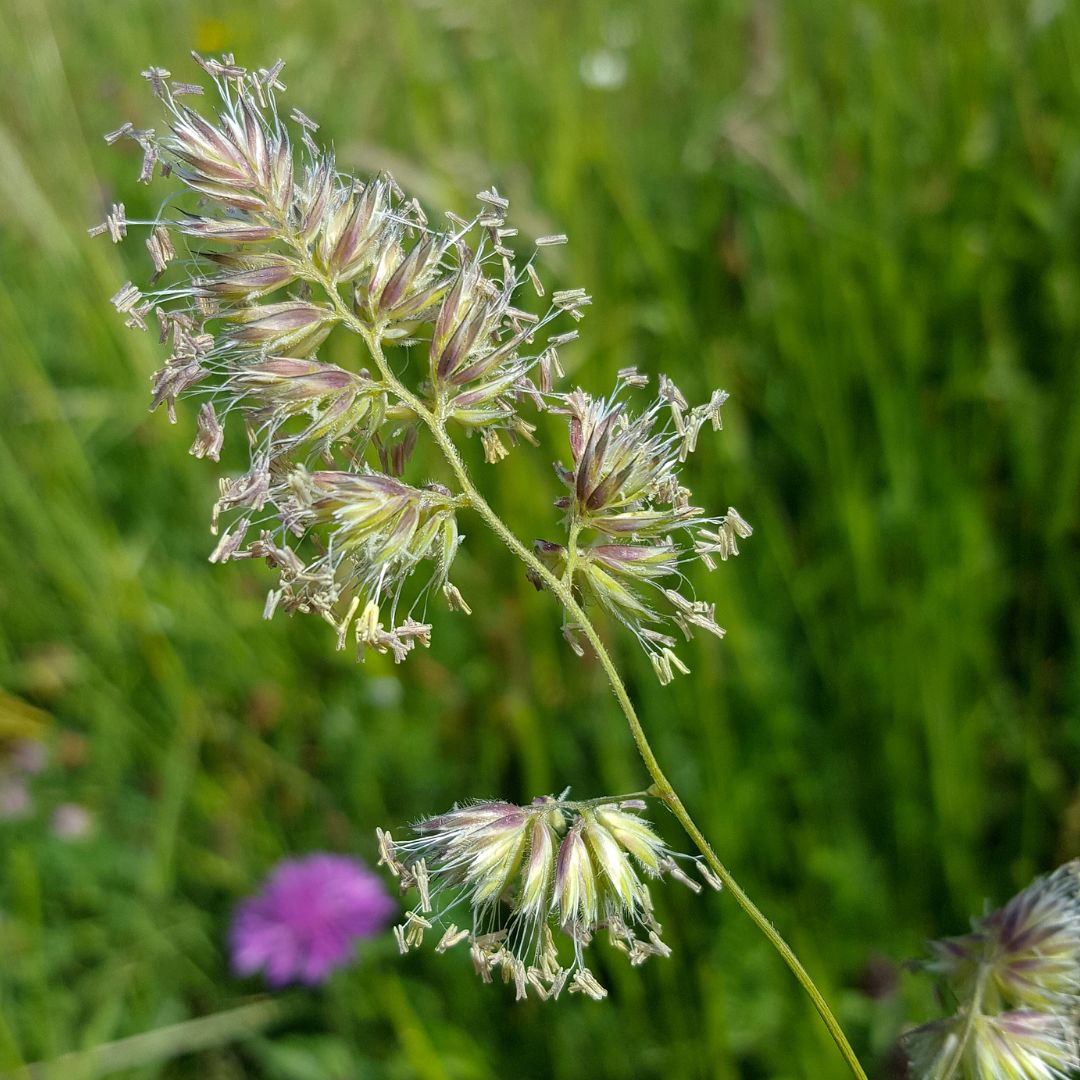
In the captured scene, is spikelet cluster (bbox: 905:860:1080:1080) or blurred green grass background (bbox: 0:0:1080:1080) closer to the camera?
spikelet cluster (bbox: 905:860:1080:1080)

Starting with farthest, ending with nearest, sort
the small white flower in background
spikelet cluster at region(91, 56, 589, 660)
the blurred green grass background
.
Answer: the small white flower in background → the blurred green grass background → spikelet cluster at region(91, 56, 589, 660)

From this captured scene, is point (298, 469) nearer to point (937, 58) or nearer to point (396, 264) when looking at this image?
point (396, 264)

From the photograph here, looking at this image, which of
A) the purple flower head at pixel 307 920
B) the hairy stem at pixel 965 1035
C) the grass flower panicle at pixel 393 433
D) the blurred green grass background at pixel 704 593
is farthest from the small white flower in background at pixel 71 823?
the hairy stem at pixel 965 1035

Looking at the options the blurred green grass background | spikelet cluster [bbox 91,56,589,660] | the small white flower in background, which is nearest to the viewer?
spikelet cluster [bbox 91,56,589,660]

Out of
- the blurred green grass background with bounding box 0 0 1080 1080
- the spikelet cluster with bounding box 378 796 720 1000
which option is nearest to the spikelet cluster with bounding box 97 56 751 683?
the spikelet cluster with bounding box 378 796 720 1000

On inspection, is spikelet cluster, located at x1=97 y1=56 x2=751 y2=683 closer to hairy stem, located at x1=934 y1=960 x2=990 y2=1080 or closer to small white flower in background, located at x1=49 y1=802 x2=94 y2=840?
hairy stem, located at x1=934 y1=960 x2=990 y2=1080

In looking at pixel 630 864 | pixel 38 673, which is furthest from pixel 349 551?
pixel 38 673
